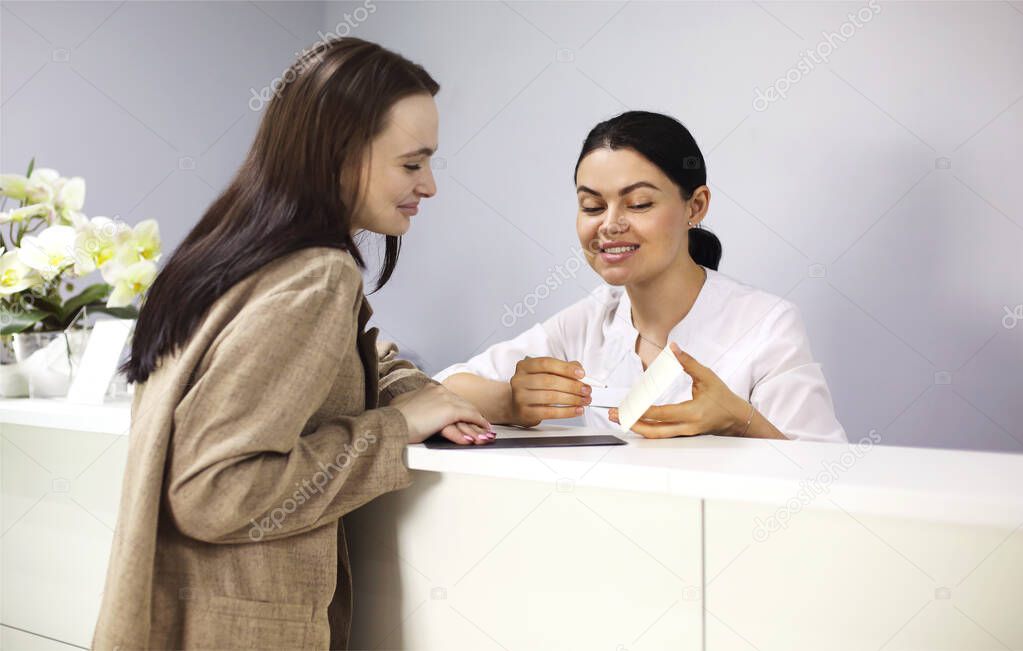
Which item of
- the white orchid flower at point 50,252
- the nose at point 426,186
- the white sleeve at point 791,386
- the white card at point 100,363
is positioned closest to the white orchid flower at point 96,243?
the white orchid flower at point 50,252

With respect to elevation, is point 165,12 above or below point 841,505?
above

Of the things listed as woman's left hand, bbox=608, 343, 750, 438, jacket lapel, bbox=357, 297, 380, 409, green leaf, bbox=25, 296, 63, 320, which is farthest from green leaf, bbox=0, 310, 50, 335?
woman's left hand, bbox=608, 343, 750, 438

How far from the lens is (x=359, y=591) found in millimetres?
1047

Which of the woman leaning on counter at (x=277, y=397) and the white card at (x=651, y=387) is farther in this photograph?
the white card at (x=651, y=387)

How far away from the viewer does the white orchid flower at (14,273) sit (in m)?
1.57

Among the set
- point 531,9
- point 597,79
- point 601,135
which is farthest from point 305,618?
point 531,9

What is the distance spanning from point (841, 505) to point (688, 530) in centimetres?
14

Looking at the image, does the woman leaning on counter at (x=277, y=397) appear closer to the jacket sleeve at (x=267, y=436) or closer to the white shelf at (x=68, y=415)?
the jacket sleeve at (x=267, y=436)

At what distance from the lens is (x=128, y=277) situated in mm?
1496

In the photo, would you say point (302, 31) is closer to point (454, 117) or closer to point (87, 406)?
point (454, 117)

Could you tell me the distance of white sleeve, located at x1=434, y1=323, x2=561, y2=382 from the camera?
68.2 inches

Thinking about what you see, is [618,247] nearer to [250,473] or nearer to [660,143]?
[660,143]

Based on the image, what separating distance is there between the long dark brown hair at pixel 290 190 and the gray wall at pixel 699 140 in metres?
1.30

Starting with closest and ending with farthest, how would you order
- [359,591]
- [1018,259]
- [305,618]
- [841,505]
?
1. [841,505]
2. [305,618]
3. [359,591]
4. [1018,259]
